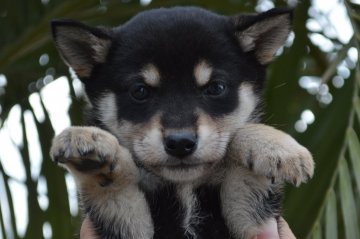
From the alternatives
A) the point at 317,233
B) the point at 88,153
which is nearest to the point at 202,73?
the point at 88,153

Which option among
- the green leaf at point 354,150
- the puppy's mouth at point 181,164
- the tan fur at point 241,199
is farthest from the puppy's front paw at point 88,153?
the green leaf at point 354,150

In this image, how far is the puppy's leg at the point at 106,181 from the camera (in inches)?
136

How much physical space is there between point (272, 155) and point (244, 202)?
33 centimetres

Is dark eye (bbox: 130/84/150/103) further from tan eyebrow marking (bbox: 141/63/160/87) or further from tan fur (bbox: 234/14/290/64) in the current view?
tan fur (bbox: 234/14/290/64)

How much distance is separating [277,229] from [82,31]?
152 centimetres

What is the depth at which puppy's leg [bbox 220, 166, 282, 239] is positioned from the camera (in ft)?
12.5

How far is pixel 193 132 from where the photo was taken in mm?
3631

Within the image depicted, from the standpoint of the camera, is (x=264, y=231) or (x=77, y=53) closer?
(x=264, y=231)

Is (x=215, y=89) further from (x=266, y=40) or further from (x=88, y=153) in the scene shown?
(x=88, y=153)

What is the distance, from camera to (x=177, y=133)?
11.7 ft

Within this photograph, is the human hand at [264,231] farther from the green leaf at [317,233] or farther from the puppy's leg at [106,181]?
the green leaf at [317,233]

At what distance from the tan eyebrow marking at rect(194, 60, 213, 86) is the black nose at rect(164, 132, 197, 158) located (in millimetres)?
372

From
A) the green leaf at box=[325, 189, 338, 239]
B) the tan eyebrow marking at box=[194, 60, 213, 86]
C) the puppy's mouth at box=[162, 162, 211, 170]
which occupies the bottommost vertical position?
the green leaf at box=[325, 189, 338, 239]

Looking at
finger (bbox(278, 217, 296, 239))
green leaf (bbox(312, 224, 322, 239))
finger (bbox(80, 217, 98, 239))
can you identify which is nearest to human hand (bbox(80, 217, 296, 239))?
finger (bbox(80, 217, 98, 239))
